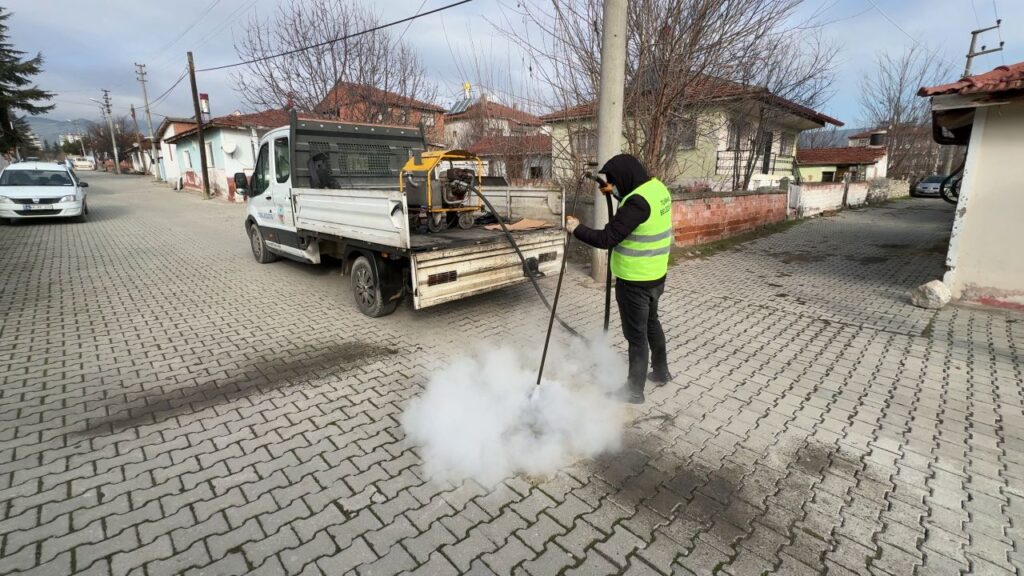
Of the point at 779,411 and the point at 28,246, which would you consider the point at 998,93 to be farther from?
the point at 28,246

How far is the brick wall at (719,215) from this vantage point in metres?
9.30

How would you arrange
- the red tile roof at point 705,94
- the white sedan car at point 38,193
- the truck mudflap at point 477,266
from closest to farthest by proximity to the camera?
1. the truck mudflap at point 477,266
2. the red tile roof at point 705,94
3. the white sedan car at point 38,193

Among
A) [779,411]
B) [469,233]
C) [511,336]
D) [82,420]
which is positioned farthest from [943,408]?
[82,420]

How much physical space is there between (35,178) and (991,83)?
20.0m

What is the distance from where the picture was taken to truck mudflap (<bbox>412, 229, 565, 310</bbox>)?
14.6 feet

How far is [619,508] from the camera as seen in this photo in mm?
2389

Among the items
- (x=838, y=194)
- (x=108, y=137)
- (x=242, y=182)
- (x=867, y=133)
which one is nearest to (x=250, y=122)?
(x=242, y=182)

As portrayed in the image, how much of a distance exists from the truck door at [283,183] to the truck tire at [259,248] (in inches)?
56.8

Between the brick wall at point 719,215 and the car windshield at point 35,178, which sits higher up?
the car windshield at point 35,178

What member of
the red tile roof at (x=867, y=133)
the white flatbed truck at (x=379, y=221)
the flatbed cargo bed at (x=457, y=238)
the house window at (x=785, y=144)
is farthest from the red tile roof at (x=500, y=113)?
the red tile roof at (x=867, y=133)

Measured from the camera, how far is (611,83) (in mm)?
6141

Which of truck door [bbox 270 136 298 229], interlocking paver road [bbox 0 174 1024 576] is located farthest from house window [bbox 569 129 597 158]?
truck door [bbox 270 136 298 229]

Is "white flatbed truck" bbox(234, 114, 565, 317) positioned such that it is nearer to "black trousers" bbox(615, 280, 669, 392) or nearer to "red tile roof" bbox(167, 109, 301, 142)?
"black trousers" bbox(615, 280, 669, 392)

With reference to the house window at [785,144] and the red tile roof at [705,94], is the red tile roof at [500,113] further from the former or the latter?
the house window at [785,144]
